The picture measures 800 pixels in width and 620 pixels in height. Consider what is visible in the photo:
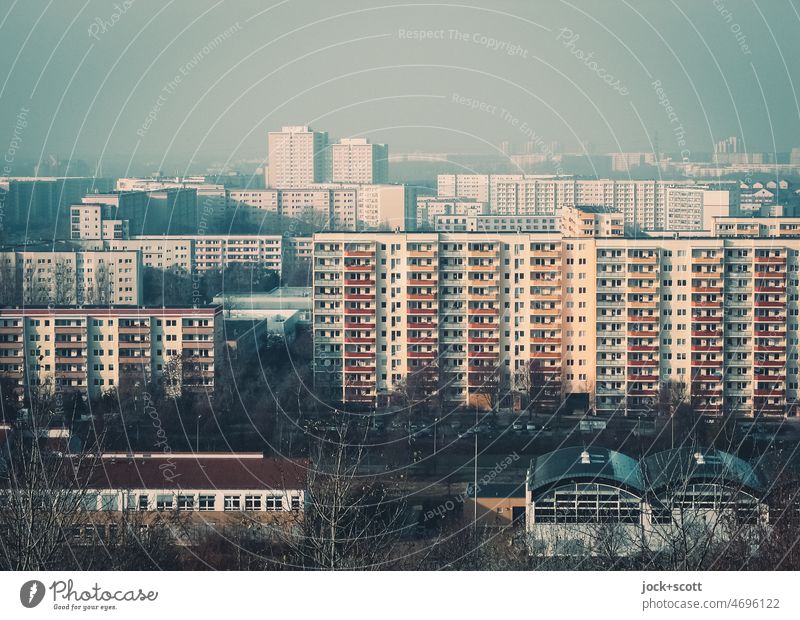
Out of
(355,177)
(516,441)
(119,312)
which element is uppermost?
(355,177)

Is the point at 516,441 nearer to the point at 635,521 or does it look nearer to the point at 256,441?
the point at 256,441

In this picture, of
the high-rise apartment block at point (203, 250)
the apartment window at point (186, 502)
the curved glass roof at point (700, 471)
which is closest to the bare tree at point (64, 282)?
the high-rise apartment block at point (203, 250)

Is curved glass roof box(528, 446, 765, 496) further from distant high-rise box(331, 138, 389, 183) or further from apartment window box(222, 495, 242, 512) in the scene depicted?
distant high-rise box(331, 138, 389, 183)

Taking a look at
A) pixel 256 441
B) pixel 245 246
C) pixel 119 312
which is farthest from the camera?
pixel 245 246

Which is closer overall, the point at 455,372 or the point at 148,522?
the point at 148,522

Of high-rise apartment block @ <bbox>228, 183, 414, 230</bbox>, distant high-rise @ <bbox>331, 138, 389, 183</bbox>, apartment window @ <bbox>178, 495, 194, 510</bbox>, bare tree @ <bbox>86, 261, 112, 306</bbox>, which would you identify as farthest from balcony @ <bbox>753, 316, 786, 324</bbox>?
distant high-rise @ <bbox>331, 138, 389, 183</bbox>

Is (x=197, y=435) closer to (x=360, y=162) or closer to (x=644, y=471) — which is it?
(x=644, y=471)
